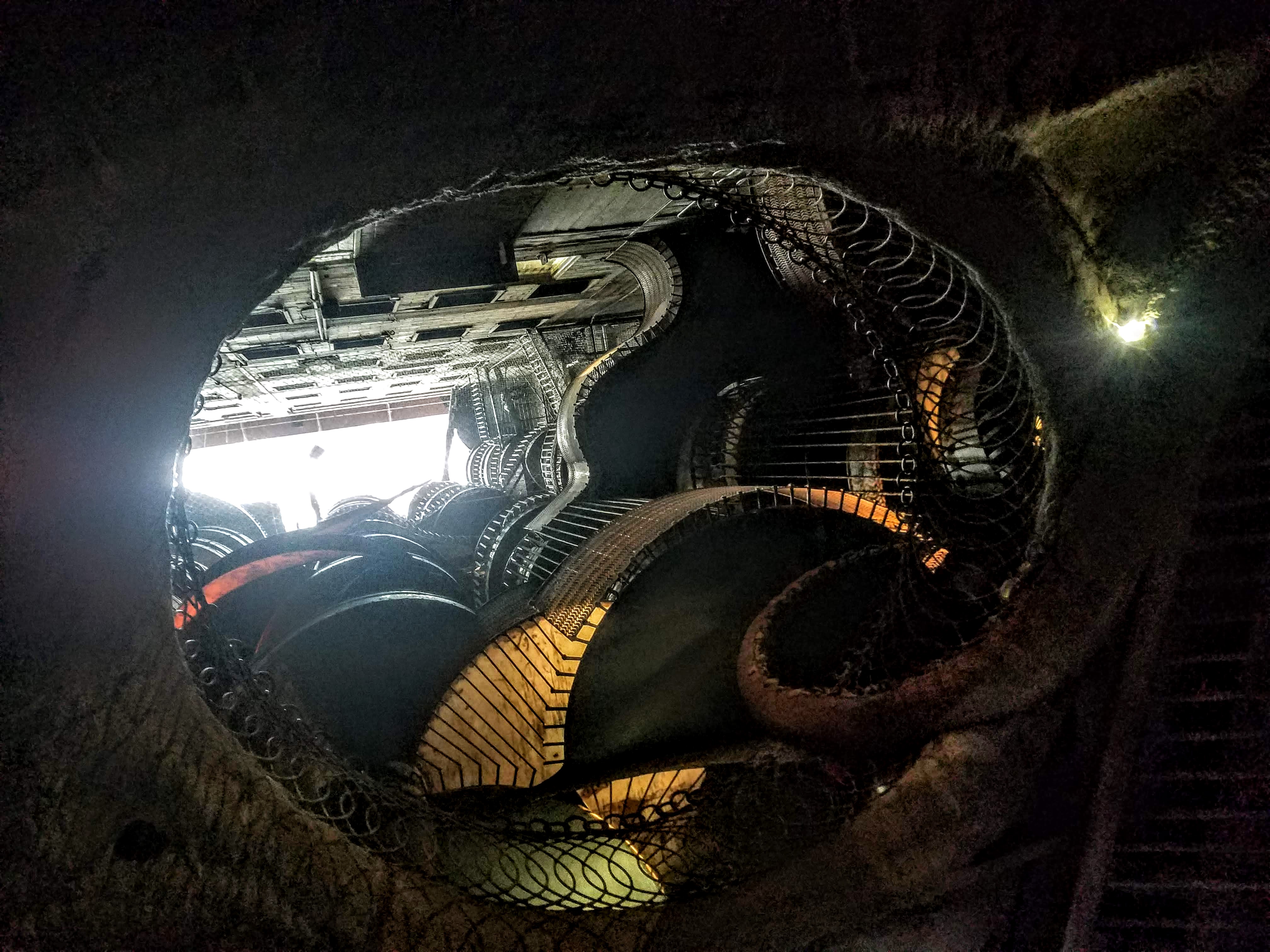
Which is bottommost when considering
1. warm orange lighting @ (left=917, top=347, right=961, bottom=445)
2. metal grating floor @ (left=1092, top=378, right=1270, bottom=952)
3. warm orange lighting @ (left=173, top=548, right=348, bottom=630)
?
metal grating floor @ (left=1092, top=378, right=1270, bottom=952)

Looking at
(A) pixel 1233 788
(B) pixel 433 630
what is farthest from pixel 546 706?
(A) pixel 1233 788

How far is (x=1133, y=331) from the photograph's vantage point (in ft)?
9.00

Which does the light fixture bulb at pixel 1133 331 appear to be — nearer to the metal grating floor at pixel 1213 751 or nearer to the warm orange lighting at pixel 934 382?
the metal grating floor at pixel 1213 751

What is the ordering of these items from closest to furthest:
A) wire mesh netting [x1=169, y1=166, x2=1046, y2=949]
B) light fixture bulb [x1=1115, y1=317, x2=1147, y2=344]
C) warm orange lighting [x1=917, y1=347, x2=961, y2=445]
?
wire mesh netting [x1=169, y1=166, x2=1046, y2=949], light fixture bulb [x1=1115, y1=317, x2=1147, y2=344], warm orange lighting [x1=917, y1=347, x2=961, y2=445]

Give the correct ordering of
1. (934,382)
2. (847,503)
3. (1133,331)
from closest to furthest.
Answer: (1133,331)
(934,382)
(847,503)

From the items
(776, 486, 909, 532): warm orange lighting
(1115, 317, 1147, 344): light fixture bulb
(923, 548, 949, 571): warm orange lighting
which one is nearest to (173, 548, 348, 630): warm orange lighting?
(776, 486, 909, 532): warm orange lighting

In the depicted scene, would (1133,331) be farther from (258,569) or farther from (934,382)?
(258,569)

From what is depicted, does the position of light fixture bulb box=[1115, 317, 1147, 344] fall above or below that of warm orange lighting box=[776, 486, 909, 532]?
above

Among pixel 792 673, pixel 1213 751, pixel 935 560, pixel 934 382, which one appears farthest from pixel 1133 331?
pixel 792 673

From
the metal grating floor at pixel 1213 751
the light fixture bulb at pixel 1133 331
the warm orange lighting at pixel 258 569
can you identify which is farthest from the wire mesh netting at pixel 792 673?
the metal grating floor at pixel 1213 751

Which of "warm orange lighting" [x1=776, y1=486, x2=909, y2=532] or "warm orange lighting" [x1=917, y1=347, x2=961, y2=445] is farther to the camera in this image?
"warm orange lighting" [x1=776, y1=486, x2=909, y2=532]

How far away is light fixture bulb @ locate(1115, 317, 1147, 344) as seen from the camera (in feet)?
8.95

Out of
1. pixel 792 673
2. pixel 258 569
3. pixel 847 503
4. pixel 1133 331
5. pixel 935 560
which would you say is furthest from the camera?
pixel 258 569

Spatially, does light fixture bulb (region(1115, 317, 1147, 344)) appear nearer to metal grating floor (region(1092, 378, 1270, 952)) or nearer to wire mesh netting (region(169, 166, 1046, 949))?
wire mesh netting (region(169, 166, 1046, 949))
